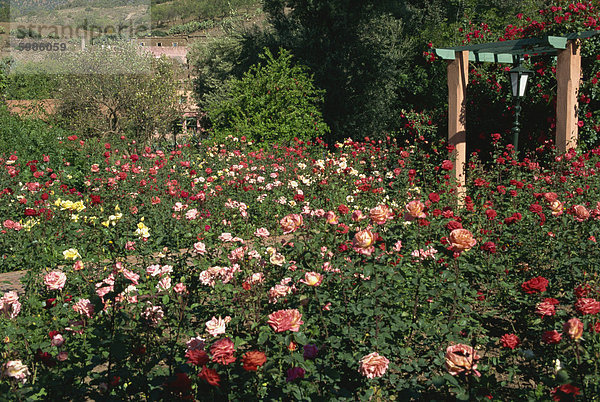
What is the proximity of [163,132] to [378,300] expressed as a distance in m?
16.4

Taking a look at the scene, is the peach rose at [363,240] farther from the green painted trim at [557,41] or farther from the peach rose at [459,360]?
the green painted trim at [557,41]

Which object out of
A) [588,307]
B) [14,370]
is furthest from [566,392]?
[14,370]

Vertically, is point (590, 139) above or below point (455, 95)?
below

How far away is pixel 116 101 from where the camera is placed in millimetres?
18188

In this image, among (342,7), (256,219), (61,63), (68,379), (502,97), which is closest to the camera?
(68,379)

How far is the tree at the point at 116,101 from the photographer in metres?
17.6

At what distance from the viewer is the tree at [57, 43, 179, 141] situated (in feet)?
57.8

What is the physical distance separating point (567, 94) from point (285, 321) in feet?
22.8

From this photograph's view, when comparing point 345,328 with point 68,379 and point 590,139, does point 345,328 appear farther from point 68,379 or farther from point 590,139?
point 590,139

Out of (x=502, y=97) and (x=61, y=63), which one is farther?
(x=61, y=63)

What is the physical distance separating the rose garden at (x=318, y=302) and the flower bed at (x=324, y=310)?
0.6 inches

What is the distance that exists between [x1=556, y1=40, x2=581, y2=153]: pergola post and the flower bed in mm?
2538

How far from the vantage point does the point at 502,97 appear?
9.41 meters

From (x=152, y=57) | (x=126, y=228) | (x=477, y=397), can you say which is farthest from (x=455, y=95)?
(x=152, y=57)
